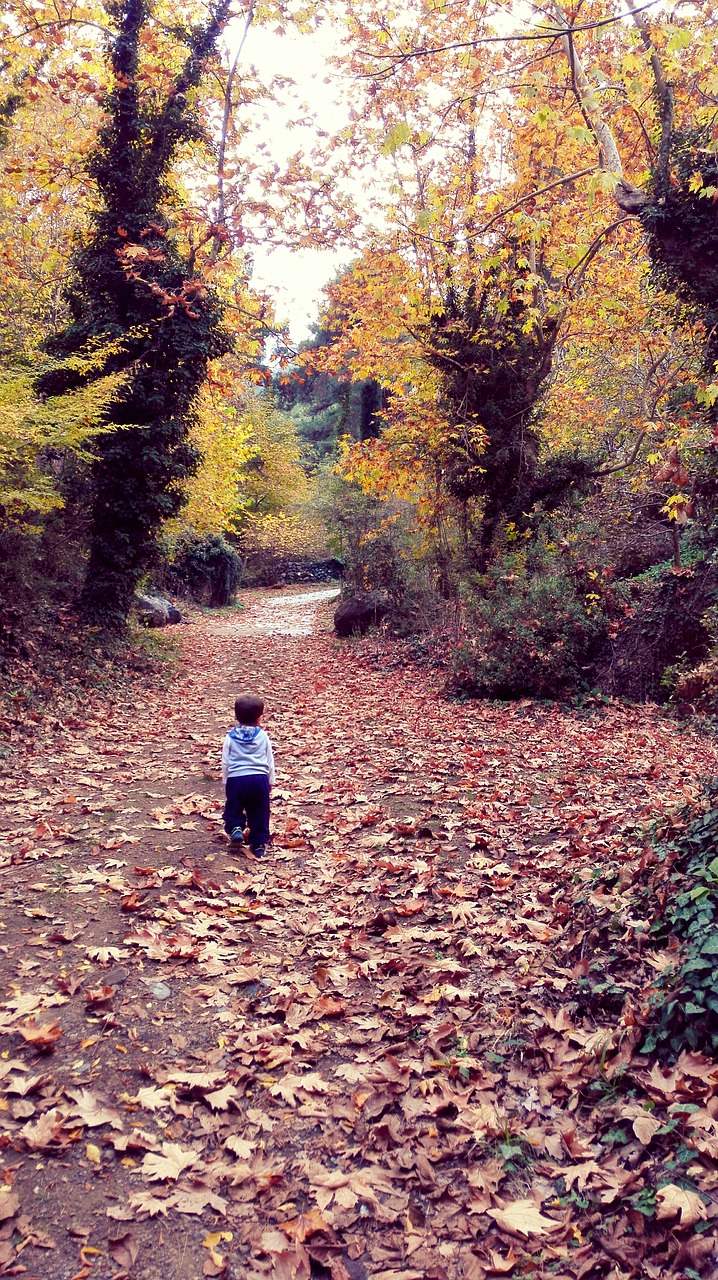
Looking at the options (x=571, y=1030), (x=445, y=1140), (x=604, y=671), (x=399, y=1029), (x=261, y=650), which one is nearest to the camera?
(x=445, y=1140)

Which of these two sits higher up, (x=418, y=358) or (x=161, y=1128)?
(x=418, y=358)

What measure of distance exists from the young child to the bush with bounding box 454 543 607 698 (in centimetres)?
608

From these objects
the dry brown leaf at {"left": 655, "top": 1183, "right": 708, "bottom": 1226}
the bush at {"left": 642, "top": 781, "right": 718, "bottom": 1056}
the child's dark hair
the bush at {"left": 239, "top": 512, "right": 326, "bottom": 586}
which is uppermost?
the bush at {"left": 239, "top": 512, "right": 326, "bottom": 586}

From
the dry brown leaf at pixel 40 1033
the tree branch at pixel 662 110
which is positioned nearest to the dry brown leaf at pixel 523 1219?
the dry brown leaf at pixel 40 1033

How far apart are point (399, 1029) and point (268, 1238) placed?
1.28 m

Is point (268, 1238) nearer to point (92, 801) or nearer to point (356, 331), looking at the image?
point (92, 801)

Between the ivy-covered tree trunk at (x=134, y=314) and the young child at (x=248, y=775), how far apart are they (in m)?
8.27

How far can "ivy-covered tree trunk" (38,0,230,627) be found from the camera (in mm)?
12703

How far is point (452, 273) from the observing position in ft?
42.9

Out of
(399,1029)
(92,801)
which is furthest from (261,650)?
(399,1029)

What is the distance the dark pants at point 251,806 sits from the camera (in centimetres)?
561

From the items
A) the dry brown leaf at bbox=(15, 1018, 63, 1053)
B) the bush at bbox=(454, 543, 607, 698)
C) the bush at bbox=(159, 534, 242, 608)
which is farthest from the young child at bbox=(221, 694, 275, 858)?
the bush at bbox=(159, 534, 242, 608)

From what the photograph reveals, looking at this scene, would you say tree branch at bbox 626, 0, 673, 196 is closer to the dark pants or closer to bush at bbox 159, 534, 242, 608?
the dark pants

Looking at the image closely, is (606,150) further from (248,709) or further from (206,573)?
(206,573)
